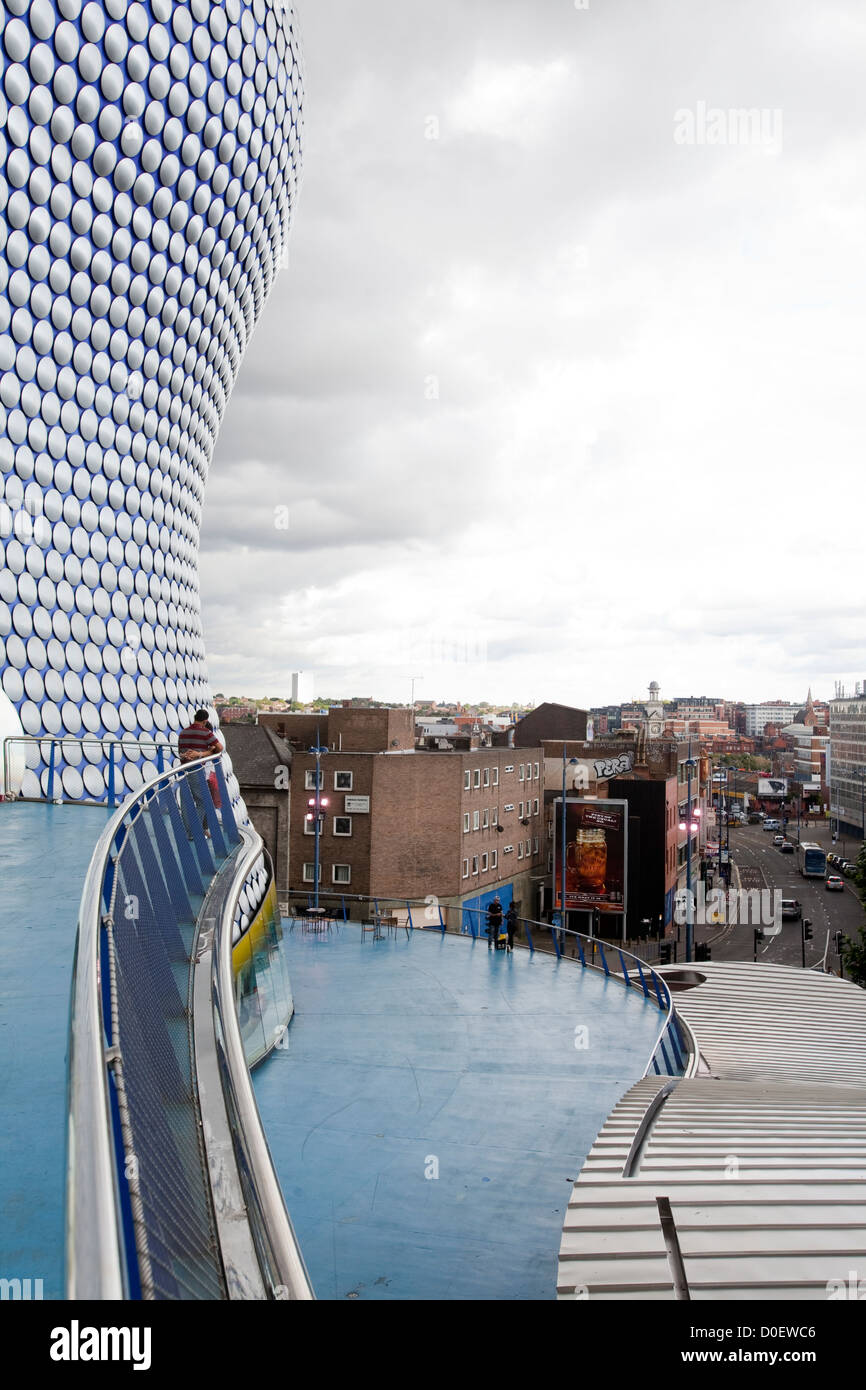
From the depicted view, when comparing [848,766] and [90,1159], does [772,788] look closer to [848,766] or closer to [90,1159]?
[848,766]

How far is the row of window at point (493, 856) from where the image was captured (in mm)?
38406

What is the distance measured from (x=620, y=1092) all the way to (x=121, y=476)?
14589mm

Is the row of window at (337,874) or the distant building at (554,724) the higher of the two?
the distant building at (554,724)

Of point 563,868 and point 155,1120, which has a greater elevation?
point 155,1120

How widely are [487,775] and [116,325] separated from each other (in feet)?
87.7

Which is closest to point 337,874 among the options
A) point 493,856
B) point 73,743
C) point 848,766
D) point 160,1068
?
point 493,856

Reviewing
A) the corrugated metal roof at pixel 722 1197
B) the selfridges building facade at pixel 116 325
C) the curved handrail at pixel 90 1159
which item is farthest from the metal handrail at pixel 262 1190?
the selfridges building facade at pixel 116 325

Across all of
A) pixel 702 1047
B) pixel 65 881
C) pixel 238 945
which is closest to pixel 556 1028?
pixel 238 945

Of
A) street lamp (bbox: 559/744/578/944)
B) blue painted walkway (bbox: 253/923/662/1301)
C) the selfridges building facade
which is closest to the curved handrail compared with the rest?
blue painted walkway (bbox: 253/923/662/1301)

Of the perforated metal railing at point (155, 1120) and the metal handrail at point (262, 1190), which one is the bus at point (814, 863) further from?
the metal handrail at point (262, 1190)

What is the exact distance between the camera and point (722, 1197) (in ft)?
15.2

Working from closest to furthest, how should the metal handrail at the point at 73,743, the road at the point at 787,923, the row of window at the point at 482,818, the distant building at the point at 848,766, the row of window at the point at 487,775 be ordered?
1. the metal handrail at the point at 73,743
2. the row of window at the point at 482,818
3. the row of window at the point at 487,775
4. the road at the point at 787,923
5. the distant building at the point at 848,766

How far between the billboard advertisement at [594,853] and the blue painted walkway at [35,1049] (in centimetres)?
3642

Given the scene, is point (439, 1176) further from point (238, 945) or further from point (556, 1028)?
point (556, 1028)
